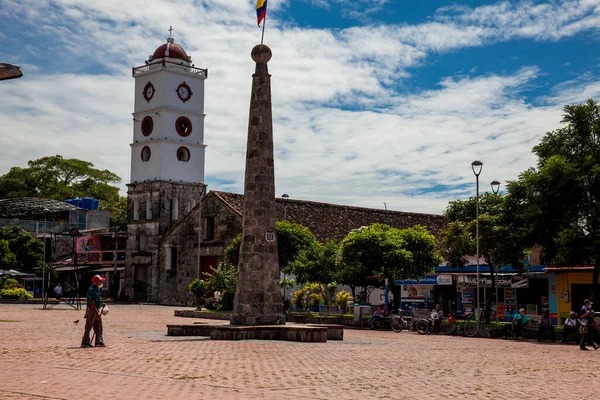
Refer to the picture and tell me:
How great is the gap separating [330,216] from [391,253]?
20.0m

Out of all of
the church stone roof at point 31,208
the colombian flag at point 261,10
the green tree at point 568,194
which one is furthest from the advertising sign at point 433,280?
the church stone roof at point 31,208

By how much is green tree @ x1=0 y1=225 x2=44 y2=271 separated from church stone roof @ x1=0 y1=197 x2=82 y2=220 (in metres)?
10.6

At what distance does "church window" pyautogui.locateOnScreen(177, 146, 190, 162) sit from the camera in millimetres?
60844

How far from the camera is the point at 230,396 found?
9586 mm

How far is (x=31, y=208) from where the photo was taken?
7812 centimetres

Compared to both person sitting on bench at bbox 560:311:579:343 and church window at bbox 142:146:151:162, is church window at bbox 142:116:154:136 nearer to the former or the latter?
church window at bbox 142:146:151:162

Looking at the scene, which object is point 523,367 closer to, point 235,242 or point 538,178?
point 538,178

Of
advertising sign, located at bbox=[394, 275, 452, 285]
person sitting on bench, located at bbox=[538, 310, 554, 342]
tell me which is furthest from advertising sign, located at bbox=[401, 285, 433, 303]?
person sitting on bench, located at bbox=[538, 310, 554, 342]

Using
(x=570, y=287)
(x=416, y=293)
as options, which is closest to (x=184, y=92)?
(x=416, y=293)

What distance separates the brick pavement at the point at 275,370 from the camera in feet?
33.4

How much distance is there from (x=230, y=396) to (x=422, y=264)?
25758mm

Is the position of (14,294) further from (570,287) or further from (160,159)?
(570,287)

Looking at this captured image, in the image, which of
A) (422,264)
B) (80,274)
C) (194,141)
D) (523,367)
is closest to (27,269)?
(80,274)

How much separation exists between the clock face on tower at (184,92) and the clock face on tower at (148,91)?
210cm
